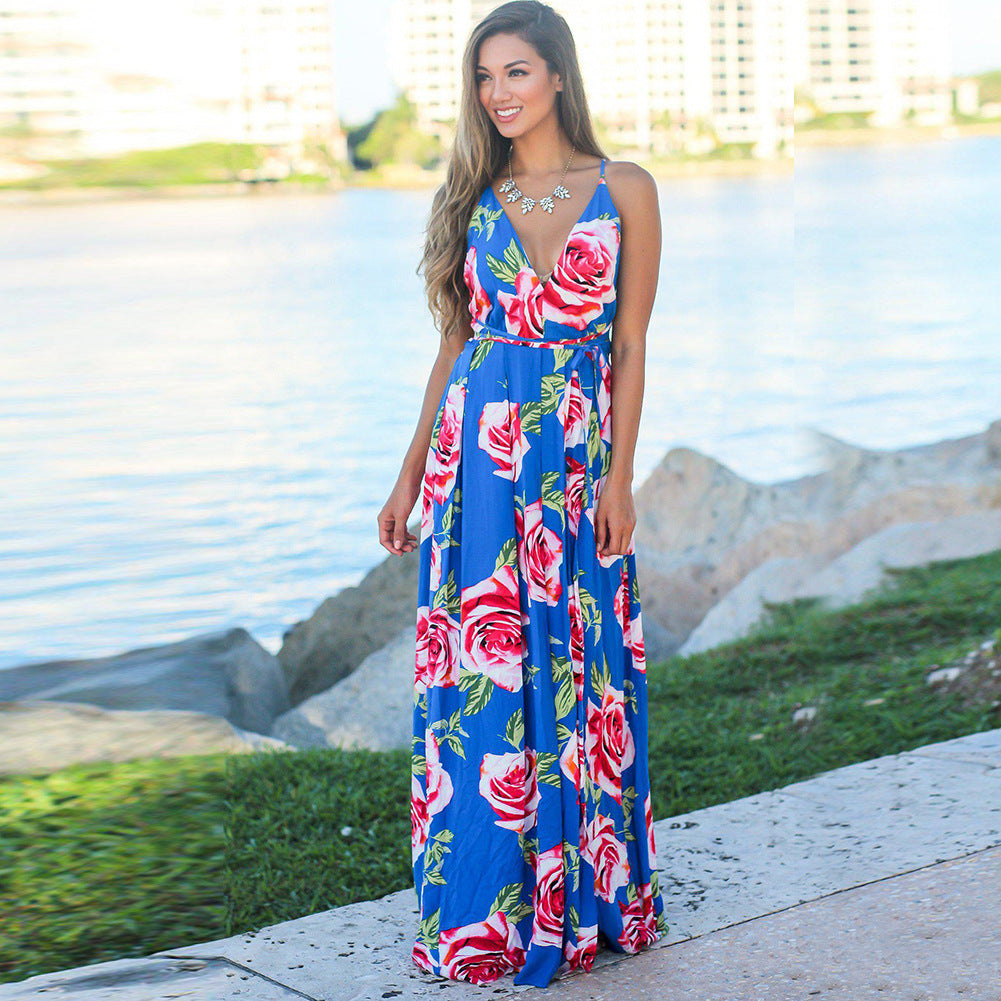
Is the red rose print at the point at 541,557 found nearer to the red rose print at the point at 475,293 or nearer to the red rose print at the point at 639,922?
the red rose print at the point at 475,293

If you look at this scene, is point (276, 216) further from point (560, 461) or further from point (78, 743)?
point (560, 461)

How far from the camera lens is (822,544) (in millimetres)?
6961

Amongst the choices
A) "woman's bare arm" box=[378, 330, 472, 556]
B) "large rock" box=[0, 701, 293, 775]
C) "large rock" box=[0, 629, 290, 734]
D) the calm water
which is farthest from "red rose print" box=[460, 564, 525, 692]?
the calm water

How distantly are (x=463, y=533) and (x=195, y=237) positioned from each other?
19.8 feet

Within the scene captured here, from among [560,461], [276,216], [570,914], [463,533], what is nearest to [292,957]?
[570,914]

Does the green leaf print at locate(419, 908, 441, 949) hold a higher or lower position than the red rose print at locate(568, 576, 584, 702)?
lower

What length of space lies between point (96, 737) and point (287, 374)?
500 centimetres

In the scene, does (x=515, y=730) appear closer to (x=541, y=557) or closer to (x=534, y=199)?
(x=541, y=557)

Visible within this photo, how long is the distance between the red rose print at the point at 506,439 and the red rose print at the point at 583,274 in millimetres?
179

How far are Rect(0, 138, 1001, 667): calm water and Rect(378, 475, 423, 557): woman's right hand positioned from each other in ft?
13.0

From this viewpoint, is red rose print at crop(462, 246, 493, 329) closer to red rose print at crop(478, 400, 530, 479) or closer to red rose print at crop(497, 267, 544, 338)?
red rose print at crop(497, 267, 544, 338)

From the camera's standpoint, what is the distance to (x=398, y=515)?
257cm

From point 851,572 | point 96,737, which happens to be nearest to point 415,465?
point 96,737

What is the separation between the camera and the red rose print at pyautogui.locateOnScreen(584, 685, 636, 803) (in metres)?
2.42
